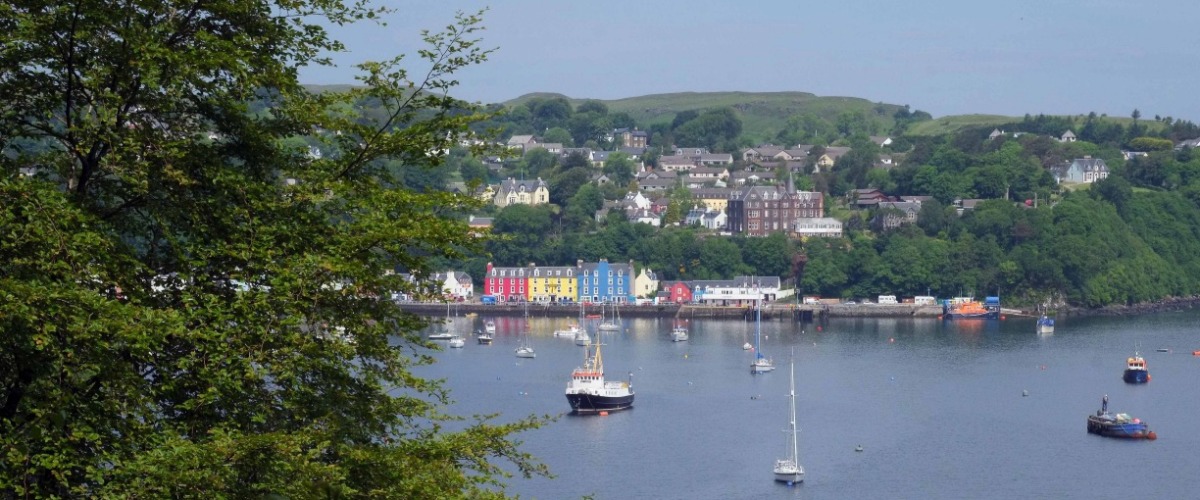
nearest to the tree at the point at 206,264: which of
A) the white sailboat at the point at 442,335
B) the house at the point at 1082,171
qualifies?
the white sailboat at the point at 442,335

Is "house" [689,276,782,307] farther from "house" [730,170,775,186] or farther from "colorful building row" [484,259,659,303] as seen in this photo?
"house" [730,170,775,186]

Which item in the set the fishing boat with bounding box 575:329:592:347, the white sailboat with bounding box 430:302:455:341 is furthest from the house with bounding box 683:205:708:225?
the fishing boat with bounding box 575:329:592:347

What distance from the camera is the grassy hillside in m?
123

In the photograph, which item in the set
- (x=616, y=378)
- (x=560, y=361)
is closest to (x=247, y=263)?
(x=616, y=378)

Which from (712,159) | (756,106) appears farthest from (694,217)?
(756,106)

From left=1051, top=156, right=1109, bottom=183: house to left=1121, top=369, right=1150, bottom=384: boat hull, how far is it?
129 ft

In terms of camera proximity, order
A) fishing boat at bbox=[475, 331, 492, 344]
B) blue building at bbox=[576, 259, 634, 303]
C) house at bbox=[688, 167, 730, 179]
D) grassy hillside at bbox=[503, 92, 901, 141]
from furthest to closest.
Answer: grassy hillside at bbox=[503, 92, 901, 141], house at bbox=[688, 167, 730, 179], blue building at bbox=[576, 259, 634, 303], fishing boat at bbox=[475, 331, 492, 344]

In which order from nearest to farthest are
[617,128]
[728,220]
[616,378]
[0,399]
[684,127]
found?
[0,399], [616,378], [728,220], [684,127], [617,128]

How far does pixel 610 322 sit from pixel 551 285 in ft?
24.5

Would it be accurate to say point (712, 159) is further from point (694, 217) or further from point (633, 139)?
point (694, 217)

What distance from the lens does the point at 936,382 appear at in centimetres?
3512

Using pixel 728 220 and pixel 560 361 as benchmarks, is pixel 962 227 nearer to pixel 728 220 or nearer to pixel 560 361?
pixel 728 220

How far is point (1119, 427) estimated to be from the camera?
2761 cm

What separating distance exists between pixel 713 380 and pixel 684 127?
69.3 metres
